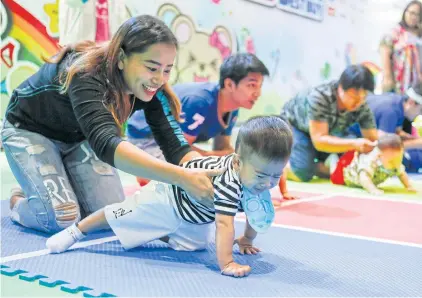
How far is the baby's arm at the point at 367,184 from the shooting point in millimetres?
3186

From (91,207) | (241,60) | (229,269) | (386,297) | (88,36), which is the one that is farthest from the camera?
(88,36)

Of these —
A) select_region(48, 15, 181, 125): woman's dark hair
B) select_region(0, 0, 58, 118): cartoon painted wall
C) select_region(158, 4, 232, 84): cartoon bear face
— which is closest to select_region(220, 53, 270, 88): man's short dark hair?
select_region(48, 15, 181, 125): woman's dark hair

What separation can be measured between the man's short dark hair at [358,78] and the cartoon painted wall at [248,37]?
6.06 ft

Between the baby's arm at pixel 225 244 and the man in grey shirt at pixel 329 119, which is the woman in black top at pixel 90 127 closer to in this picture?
the baby's arm at pixel 225 244

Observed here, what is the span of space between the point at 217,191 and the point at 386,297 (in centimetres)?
51

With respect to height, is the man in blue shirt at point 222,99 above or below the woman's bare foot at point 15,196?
above

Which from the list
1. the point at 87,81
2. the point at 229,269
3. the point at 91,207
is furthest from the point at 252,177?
the point at 91,207

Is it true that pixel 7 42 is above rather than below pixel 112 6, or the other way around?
below

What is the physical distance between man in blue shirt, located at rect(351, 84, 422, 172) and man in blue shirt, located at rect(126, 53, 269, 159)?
1.42 meters

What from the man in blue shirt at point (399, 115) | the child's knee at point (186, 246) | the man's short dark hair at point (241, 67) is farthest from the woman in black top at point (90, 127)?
the man in blue shirt at point (399, 115)

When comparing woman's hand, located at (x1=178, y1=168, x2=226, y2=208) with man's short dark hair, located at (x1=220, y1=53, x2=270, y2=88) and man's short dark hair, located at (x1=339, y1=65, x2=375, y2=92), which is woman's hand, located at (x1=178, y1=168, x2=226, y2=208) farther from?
man's short dark hair, located at (x1=339, y1=65, x2=375, y2=92)

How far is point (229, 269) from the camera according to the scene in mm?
1503

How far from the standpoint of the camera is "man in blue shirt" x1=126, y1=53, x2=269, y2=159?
8.59 feet

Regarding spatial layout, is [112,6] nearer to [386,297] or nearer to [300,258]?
[300,258]
